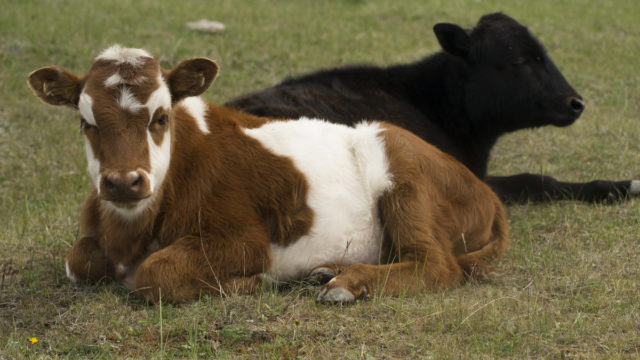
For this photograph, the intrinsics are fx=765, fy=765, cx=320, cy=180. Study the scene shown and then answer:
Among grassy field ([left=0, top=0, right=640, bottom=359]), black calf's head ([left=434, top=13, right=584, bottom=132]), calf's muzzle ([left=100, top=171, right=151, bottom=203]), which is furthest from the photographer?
black calf's head ([left=434, top=13, right=584, bottom=132])

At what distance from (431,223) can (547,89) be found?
3511mm

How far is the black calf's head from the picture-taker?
27.0 ft

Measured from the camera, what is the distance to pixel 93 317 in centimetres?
470

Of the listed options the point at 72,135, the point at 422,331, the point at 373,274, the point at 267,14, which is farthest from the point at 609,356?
the point at 267,14

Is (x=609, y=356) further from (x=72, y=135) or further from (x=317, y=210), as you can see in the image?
(x=72, y=135)

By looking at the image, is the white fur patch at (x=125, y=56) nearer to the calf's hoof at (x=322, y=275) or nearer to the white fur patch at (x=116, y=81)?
the white fur patch at (x=116, y=81)

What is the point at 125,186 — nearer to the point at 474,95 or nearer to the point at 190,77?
the point at 190,77

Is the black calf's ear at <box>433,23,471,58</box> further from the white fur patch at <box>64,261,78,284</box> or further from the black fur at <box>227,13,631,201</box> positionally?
the white fur patch at <box>64,261,78,284</box>

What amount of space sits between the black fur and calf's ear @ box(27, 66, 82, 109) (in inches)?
124

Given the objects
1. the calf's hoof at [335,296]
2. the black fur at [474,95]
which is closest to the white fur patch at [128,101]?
the calf's hoof at [335,296]

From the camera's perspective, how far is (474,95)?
8461 millimetres

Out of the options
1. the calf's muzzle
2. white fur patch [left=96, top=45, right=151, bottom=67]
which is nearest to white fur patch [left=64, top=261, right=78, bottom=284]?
the calf's muzzle

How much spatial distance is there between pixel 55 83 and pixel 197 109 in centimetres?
110

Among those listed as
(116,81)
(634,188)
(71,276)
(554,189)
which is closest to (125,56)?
(116,81)
